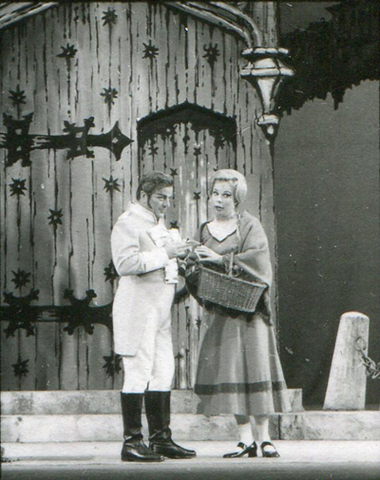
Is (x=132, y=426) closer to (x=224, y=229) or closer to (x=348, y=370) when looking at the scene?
(x=224, y=229)

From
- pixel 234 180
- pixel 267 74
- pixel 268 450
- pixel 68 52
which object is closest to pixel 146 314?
pixel 234 180

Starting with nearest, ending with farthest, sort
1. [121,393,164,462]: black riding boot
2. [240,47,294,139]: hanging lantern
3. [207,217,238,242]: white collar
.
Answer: [121,393,164,462]: black riding boot, [207,217,238,242]: white collar, [240,47,294,139]: hanging lantern

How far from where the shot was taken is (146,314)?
19.0 feet

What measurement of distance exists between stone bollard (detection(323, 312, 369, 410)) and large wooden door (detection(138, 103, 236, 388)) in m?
0.97

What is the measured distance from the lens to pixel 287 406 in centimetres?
585

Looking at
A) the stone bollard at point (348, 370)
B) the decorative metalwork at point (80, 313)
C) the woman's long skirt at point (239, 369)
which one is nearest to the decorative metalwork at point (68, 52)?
the decorative metalwork at point (80, 313)

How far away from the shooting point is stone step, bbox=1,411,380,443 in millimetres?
6605

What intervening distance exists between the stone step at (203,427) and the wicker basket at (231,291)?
1.20 meters

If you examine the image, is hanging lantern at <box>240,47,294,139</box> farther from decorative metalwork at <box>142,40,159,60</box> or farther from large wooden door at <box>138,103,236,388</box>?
decorative metalwork at <box>142,40,159,60</box>

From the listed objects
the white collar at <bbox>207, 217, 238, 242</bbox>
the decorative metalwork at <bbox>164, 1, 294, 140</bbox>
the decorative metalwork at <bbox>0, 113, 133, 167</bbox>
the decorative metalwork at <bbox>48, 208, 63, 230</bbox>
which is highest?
the decorative metalwork at <bbox>164, 1, 294, 140</bbox>

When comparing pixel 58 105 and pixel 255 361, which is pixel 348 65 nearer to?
pixel 58 105

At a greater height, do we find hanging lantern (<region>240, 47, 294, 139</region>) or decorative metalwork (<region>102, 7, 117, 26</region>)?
decorative metalwork (<region>102, 7, 117, 26</region>)

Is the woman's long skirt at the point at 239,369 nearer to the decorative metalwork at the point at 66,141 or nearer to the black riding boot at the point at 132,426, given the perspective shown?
the black riding boot at the point at 132,426

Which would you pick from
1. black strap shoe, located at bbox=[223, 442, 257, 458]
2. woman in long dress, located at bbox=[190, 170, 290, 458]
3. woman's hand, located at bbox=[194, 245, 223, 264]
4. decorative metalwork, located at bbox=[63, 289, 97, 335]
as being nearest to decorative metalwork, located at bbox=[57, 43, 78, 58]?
decorative metalwork, located at bbox=[63, 289, 97, 335]
